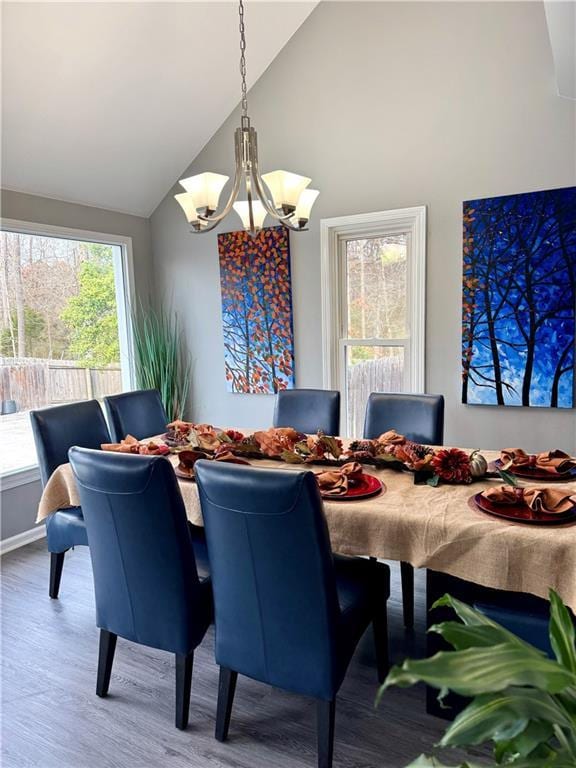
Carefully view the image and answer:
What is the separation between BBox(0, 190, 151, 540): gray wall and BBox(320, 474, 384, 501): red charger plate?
256 centimetres

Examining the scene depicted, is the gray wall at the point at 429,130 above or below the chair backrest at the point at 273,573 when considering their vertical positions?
above

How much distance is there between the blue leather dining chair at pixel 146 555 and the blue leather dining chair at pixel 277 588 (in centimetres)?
13

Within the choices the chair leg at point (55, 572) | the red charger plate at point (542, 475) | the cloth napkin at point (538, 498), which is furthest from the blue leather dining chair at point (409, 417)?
the chair leg at point (55, 572)

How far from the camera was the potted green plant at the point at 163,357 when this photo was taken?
4477 millimetres

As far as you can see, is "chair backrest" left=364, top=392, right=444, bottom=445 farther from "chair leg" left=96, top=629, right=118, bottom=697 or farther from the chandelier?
"chair leg" left=96, top=629, right=118, bottom=697

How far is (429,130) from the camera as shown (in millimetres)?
3418

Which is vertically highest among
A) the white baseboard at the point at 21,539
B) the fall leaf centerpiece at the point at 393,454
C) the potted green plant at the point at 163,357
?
the potted green plant at the point at 163,357

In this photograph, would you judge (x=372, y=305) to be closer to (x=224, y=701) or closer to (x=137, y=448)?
(x=137, y=448)

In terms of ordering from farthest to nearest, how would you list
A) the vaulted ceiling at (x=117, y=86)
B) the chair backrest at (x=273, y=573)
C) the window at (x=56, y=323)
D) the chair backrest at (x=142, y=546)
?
the window at (x=56, y=323), the vaulted ceiling at (x=117, y=86), the chair backrest at (x=142, y=546), the chair backrest at (x=273, y=573)

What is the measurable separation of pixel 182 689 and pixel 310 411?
1.71 m

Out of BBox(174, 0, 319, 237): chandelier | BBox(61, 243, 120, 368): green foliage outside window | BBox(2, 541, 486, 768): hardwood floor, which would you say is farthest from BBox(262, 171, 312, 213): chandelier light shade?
BBox(61, 243, 120, 368): green foliage outside window

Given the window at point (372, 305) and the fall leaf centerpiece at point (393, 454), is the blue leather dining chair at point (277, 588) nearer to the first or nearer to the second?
the fall leaf centerpiece at point (393, 454)

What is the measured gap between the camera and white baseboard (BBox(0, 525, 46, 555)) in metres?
3.43

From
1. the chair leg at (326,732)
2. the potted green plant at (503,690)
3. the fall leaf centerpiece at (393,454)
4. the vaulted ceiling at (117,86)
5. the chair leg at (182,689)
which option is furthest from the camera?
the vaulted ceiling at (117,86)
